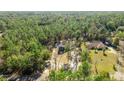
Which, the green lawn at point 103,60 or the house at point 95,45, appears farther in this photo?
the house at point 95,45

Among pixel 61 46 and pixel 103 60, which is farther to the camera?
pixel 61 46

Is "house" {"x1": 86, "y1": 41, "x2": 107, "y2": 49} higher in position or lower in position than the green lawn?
higher

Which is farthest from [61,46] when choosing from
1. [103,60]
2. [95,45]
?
[103,60]

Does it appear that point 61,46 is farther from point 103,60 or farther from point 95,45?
point 103,60

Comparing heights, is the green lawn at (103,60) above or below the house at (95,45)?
below

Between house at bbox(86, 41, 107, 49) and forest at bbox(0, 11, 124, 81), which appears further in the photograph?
house at bbox(86, 41, 107, 49)

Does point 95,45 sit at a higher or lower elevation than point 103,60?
higher

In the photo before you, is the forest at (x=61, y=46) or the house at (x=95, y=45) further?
the house at (x=95, y=45)

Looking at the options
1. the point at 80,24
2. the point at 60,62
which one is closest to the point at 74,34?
the point at 80,24
